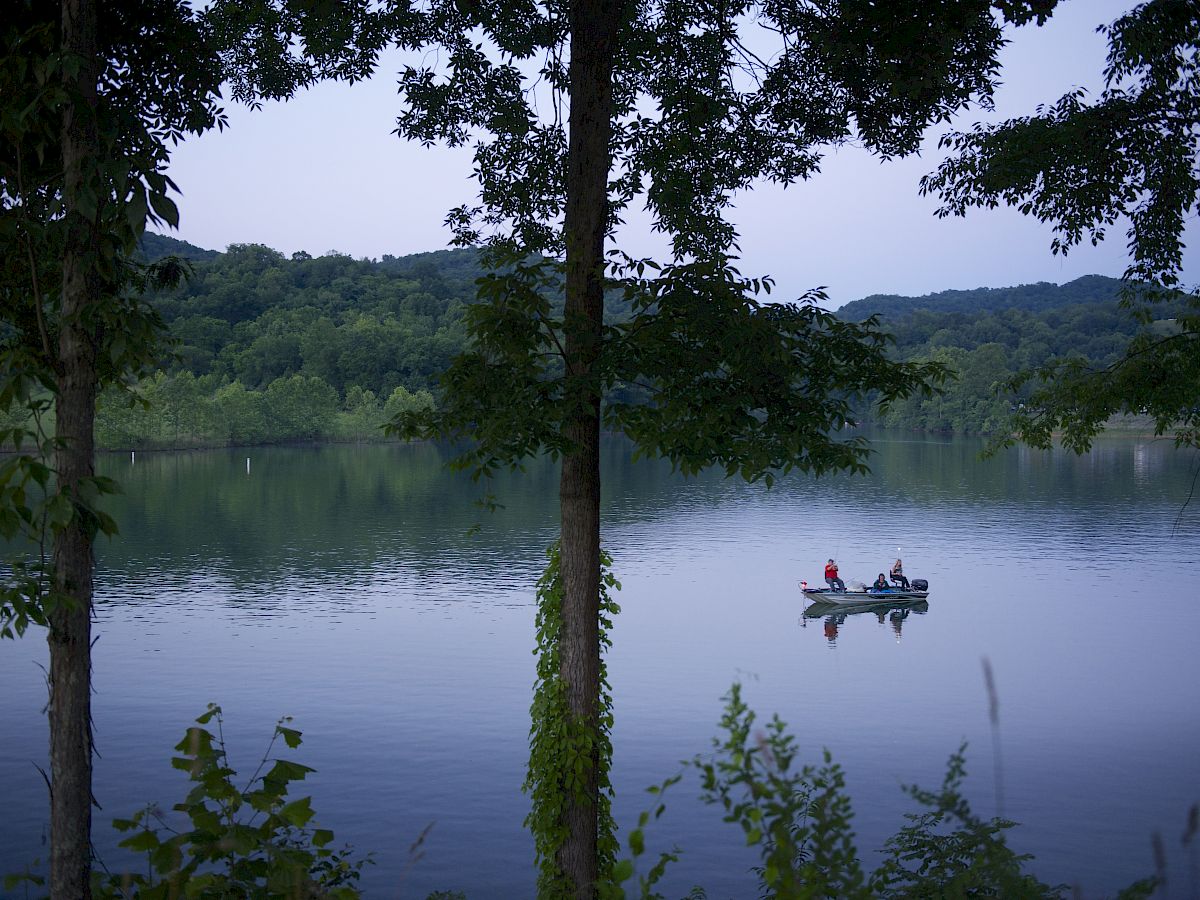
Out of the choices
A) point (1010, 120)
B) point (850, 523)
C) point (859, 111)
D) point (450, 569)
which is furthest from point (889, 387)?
point (850, 523)

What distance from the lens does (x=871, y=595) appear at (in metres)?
44.7

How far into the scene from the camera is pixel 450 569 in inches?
1941

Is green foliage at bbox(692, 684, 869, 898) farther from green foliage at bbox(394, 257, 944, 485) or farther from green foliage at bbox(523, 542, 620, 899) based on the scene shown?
green foliage at bbox(523, 542, 620, 899)

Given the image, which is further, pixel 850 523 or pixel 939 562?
pixel 850 523

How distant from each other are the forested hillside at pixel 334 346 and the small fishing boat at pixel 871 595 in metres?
59.6

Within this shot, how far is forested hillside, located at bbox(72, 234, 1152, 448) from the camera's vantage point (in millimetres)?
107188

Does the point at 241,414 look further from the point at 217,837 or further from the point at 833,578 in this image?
the point at 217,837

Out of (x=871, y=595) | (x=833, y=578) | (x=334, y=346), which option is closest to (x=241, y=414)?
(x=334, y=346)

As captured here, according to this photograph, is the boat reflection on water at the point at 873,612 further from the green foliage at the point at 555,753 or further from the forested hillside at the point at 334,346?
the forested hillside at the point at 334,346

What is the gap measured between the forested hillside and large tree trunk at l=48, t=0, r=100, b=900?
92948mm

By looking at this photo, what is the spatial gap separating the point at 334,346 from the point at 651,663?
99.5 meters

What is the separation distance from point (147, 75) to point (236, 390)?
350 feet

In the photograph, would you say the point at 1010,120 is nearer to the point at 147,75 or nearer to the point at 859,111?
the point at 859,111

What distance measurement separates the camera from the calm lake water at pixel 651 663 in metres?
20.1
